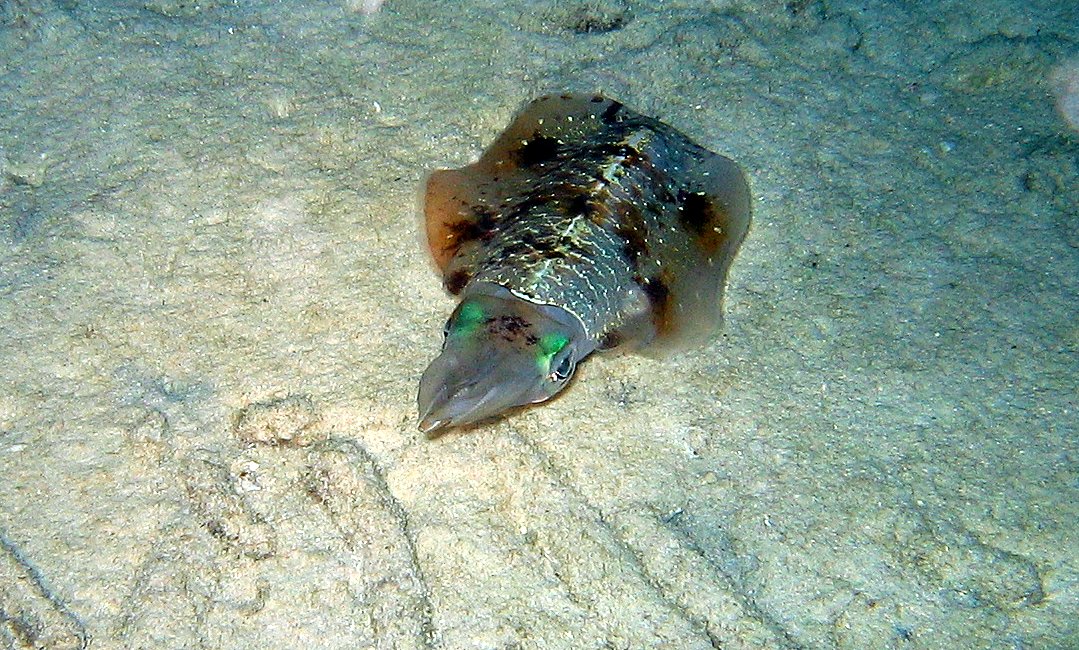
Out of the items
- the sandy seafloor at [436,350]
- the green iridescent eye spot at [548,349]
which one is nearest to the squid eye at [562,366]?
the green iridescent eye spot at [548,349]

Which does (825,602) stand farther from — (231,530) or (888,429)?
(231,530)

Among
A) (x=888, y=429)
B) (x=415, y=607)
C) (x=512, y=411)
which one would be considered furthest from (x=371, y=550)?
(x=888, y=429)

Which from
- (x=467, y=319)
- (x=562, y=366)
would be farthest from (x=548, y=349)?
(x=467, y=319)

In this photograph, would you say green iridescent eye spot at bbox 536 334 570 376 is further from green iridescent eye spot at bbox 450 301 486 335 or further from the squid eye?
green iridescent eye spot at bbox 450 301 486 335

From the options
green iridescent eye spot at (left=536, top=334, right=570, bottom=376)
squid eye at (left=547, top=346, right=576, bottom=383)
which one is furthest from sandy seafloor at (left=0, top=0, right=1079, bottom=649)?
green iridescent eye spot at (left=536, top=334, right=570, bottom=376)

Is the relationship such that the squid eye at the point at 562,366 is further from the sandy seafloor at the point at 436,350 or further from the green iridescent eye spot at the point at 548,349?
the sandy seafloor at the point at 436,350
